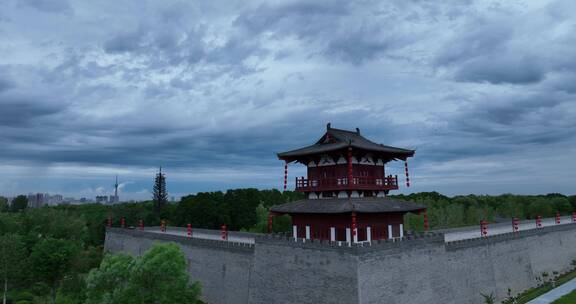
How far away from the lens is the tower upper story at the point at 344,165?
2978 centimetres

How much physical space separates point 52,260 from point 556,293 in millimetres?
53528

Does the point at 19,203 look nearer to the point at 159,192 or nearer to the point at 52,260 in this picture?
the point at 159,192

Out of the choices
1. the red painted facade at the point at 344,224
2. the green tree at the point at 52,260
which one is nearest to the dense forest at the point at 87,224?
the green tree at the point at 52,260

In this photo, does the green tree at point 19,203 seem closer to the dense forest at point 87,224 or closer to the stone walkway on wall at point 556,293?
the dense forest at point 87,224

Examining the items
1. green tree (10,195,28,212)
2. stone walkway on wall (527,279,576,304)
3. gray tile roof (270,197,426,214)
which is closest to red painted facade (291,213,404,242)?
gray tile roof (270,197,426,214)

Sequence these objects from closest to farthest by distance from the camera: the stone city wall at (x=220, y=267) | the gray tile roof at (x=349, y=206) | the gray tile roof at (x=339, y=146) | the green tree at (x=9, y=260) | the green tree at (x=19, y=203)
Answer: the gray tile roof at (x=349, y=206) < the gray tile roof at (x=339, y=146) < the stone city wall at (x=220, y=267) < the green tree at (x=9, y=260) < the green tree at (x=19, y=203)

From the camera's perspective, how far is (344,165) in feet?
101

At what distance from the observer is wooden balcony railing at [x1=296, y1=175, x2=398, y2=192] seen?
97.3 ft

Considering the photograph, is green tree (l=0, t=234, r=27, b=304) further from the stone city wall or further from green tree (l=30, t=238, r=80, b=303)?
the stone city wall

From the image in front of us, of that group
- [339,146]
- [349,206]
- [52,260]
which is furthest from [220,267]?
[52,260]

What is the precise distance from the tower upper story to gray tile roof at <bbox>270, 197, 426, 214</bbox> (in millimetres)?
886

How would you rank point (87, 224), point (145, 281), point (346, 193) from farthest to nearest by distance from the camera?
point (87, 224)
point (346, 193)
point (145, 281)

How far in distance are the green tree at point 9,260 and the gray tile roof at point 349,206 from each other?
32640 millimetres

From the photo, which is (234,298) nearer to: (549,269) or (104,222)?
(549,269)
